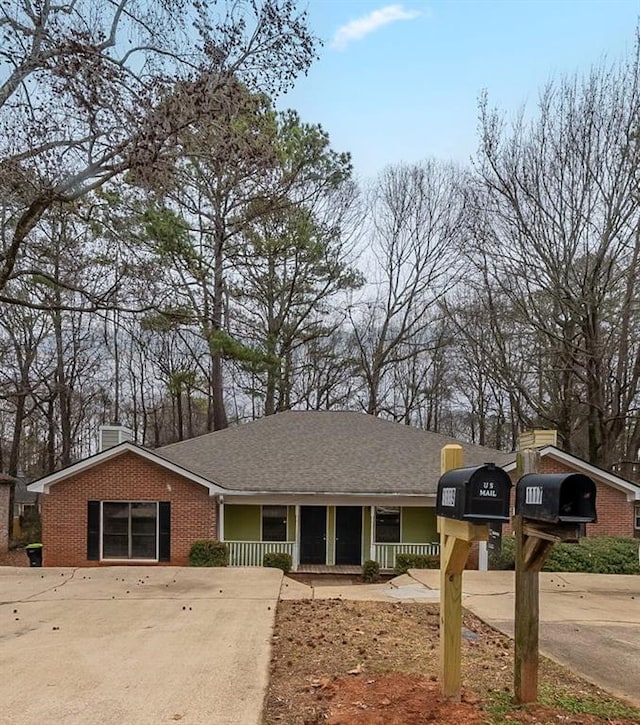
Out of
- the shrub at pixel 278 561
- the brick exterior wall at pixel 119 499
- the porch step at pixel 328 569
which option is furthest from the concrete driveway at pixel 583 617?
the brick exterior wall at pixel 119 499

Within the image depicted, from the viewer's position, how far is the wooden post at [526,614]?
396cm

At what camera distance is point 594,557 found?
13.7 meters

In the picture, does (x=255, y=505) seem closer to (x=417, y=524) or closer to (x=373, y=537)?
(x=373, y=537)

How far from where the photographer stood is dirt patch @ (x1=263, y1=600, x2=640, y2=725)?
3887 mm

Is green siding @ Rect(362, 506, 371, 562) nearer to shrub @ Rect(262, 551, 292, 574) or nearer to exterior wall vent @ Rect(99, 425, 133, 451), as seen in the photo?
shrub @ Rect(262, 551, 292, 574)

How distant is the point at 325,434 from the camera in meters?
19.5

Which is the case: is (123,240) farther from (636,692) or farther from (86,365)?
(86,365)

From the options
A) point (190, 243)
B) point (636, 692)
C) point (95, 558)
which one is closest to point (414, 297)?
point (190, 243)

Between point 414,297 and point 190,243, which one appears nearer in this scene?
point 190,243

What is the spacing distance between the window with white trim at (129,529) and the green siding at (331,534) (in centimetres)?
433

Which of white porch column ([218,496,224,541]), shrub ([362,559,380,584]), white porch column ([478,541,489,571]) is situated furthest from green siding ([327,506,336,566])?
white porch column ([478,541,489,571])

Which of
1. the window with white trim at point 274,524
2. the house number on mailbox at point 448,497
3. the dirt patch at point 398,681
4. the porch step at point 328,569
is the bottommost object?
the porch step at point 328,569

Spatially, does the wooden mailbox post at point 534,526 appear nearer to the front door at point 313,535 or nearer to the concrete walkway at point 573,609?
the concrete walkway at point 573,609

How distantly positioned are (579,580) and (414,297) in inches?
759
